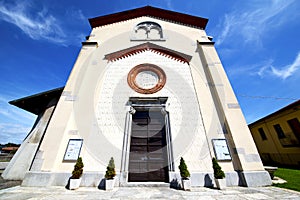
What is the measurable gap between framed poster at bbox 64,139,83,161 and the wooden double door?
2.34m

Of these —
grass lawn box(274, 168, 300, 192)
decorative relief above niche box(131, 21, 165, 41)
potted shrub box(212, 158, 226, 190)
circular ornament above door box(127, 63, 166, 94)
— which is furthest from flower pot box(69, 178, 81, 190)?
decorative relief above niche box(131, 21, 165, 41)

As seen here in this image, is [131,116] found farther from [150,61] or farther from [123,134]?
[150,61]

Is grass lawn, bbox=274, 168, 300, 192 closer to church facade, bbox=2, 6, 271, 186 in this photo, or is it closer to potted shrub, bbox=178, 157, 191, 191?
church facade, bbox=2, 6, 271, 186

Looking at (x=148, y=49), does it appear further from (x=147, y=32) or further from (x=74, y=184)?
(x=74, y=184)

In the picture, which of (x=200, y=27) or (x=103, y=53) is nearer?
(x=103, y=53)

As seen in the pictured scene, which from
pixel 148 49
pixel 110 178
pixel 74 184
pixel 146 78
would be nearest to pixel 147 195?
pixel 110 178

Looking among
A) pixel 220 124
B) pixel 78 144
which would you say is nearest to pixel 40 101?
pixel 78 144

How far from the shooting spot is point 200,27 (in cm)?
1020

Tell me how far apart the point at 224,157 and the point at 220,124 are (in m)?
1.49

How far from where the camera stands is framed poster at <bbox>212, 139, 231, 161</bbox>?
5.62 m

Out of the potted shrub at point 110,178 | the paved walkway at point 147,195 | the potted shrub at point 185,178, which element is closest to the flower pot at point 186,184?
the potted shrub at point 185,178

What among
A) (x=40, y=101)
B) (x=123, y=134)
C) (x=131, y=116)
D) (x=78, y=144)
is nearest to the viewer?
(x=78, y=144)

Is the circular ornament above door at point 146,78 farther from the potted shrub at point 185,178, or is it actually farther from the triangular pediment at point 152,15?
the triangular pediment at point 152,15

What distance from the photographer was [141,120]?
7043 mm
